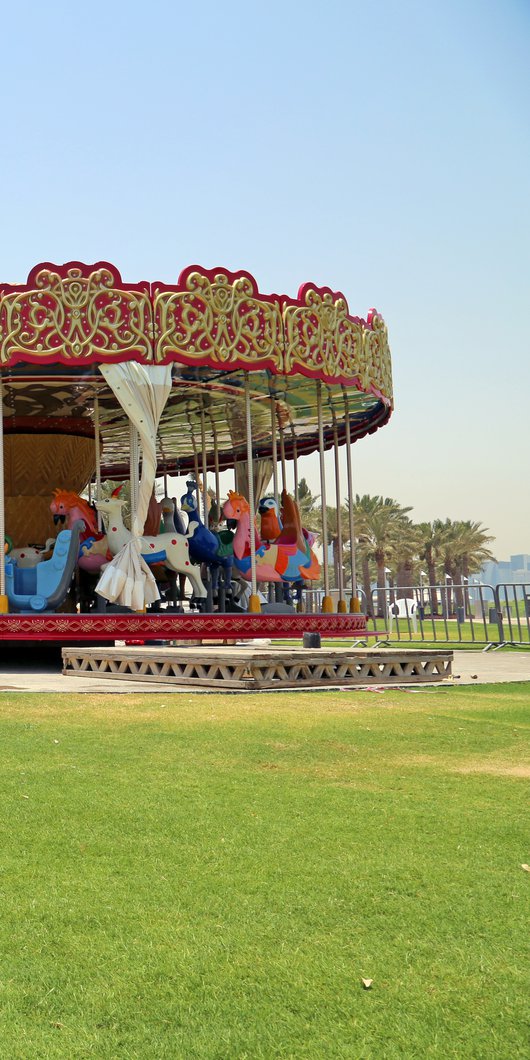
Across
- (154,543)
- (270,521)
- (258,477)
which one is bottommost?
(154,543)

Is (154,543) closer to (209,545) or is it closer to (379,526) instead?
(209,545)

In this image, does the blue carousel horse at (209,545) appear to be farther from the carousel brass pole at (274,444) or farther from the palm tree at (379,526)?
the palm tree at (379,526)

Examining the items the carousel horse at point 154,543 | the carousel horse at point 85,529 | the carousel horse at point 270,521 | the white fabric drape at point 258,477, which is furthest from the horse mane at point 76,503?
the white fabric drape at point 258,477

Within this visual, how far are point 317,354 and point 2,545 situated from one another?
25.9ft

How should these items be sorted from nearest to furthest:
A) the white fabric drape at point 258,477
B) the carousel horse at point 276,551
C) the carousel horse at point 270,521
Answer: the carousel horse at point 276,551 < the carousel horse at point 270,521 < the white fabric drape at point 258,477

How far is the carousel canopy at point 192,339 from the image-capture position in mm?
21562

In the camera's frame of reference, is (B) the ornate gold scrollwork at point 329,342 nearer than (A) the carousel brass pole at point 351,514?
Yes

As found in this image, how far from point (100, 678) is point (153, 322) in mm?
8077

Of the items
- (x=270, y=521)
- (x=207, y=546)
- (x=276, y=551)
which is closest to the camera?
(x=207, y=546)

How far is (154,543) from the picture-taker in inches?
895

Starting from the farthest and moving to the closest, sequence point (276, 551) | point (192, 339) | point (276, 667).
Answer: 1. point (276, 551)
2. point (192, 339)
3. point (276, 667)

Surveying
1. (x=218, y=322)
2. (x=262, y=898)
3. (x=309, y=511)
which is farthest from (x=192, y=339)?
(x=309, y=511)

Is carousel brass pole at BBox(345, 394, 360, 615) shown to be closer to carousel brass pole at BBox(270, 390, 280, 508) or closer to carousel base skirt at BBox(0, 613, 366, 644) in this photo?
carousel brass pole at BBox(270, 390, 280, 508)

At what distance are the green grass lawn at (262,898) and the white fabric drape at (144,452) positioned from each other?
11.4 meters
